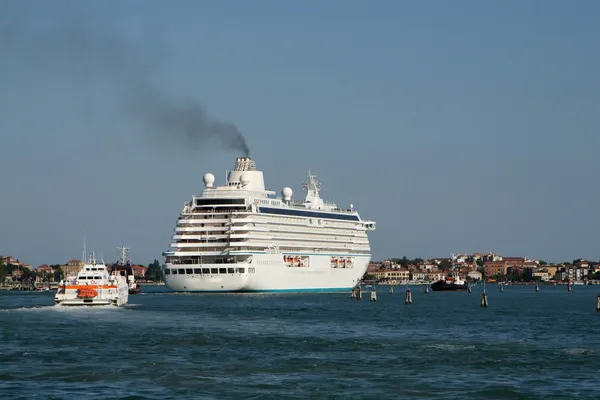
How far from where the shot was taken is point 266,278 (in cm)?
12650

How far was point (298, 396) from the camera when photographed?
35719 millimetres

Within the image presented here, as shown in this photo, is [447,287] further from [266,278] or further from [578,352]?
[578,352]

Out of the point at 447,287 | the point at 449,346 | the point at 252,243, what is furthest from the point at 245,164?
the point at 449,346

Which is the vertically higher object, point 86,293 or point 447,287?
point 447,287

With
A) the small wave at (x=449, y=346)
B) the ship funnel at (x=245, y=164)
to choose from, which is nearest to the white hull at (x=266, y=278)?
the ship funnel at (x=245, y=164)

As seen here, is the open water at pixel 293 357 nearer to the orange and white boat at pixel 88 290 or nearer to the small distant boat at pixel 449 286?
the orange and white boat at pixel 88 290

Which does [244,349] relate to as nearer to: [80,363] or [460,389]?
[80,363]

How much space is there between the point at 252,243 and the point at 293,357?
80.2 metres

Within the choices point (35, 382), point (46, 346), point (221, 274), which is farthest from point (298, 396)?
point (221, 274)

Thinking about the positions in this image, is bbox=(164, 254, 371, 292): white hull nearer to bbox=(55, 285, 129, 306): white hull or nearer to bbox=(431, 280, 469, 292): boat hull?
bbox=(55, 285, 129, 306): white hull

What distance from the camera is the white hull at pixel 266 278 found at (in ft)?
400

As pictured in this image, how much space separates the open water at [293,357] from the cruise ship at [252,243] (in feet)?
156

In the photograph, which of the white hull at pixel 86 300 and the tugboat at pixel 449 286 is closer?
the white hull at pixel 86 300

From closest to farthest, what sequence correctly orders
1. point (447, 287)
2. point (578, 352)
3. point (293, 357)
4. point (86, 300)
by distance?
point (293, 357)
point (578, 352)
point (86, 300)
point (447, 287)
